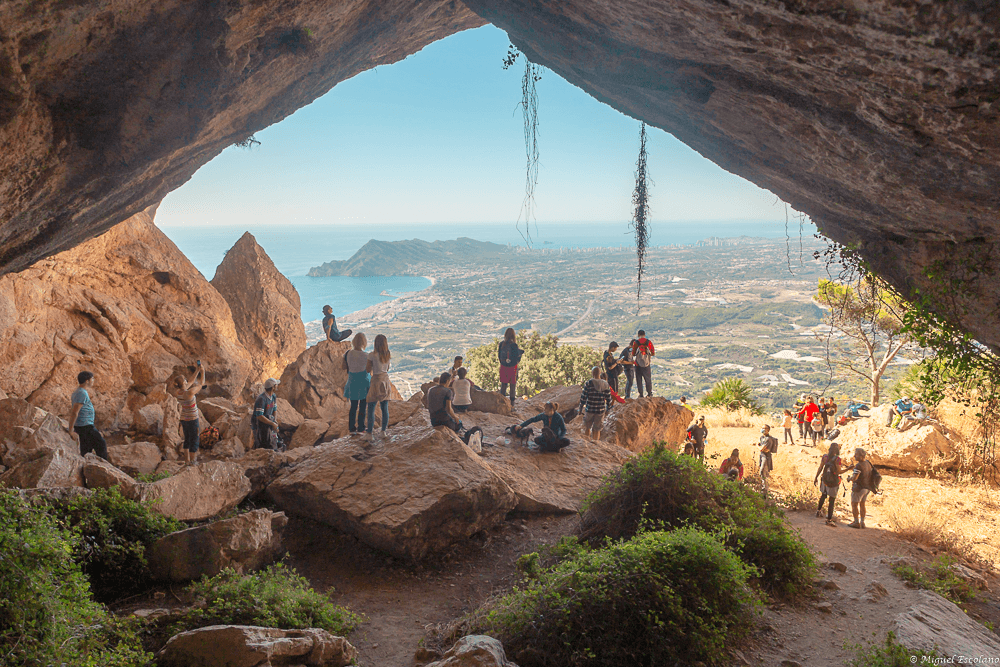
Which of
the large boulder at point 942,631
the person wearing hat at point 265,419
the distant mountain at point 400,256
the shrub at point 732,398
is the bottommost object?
the shrub at point 732,398

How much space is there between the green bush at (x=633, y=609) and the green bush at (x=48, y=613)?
11.4ft

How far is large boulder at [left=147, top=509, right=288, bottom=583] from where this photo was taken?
612cm

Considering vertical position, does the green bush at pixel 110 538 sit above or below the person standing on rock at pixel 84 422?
below

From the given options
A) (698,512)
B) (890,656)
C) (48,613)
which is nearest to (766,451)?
(698,512)

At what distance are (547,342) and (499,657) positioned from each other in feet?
82.0

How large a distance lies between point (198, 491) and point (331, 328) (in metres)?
7.72

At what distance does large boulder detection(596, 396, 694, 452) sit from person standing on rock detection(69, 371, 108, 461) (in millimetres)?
10505

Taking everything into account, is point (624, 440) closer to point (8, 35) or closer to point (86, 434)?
point (86, 434)

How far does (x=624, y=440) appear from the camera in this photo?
42.8 feet

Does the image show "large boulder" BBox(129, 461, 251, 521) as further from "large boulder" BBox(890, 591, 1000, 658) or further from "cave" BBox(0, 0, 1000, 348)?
"large boulder" BBox(890, 591, 1000, 658)

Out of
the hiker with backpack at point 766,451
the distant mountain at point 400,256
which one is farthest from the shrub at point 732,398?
the distant mountain at point 400,256

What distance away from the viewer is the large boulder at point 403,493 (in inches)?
306

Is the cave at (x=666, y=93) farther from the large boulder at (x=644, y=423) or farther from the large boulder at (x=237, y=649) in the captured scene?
the large boulder at (x=644, y=423)

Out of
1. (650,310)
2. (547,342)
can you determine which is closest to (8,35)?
(547,342)
